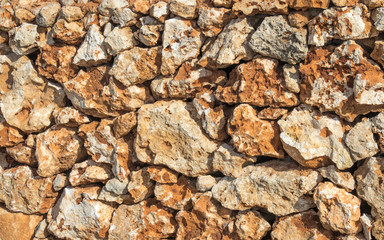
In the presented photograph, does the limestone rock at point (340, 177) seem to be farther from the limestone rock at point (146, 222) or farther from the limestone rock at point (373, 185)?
the limestone rock at point (146, 222)

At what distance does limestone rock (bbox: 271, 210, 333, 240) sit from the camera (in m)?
2.95

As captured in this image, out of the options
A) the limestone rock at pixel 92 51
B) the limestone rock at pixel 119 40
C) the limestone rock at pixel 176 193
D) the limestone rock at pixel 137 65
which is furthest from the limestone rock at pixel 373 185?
the limestone rock at pixel 92 51

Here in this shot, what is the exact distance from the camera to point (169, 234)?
3639mm

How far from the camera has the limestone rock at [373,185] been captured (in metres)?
2.74

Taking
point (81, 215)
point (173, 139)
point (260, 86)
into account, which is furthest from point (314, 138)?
point (81, 215)

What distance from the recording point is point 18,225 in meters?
4.39

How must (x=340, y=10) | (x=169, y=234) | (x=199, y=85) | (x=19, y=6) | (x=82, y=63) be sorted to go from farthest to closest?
(x=19, y=6) → (x=82, y=63) → (x=169, y=234) → (x=199, y=85) → (x=340, y=10)

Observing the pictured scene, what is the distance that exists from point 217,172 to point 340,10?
62.3 inches

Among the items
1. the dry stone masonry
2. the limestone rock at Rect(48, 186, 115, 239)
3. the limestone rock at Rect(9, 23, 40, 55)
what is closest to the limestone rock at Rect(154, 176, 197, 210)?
the dry stone masonry

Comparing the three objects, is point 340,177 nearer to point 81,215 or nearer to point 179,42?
point 179,42

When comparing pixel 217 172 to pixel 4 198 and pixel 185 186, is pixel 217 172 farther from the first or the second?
pixel 4 198

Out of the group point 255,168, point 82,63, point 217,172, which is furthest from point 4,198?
point 255,168

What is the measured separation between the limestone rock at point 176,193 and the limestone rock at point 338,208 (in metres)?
1.11

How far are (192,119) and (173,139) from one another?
24cm
